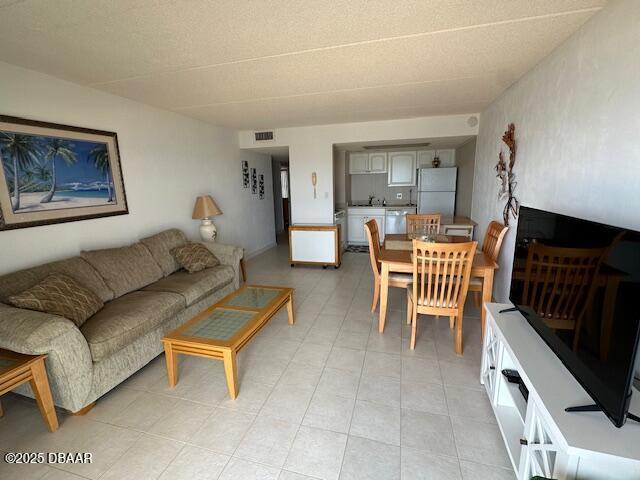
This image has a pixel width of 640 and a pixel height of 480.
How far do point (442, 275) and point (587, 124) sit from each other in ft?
4.17

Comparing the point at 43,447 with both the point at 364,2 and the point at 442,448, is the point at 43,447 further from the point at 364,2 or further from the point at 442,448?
the point at 364,2

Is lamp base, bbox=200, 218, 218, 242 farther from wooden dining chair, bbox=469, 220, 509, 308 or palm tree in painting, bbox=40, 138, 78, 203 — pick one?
wooden dining chair, bbox=469, 220, 509, 308

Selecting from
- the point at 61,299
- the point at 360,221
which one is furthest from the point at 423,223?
the point at 61,299

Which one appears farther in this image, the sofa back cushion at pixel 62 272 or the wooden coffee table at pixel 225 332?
the sofa back cushion at pixel 62 272

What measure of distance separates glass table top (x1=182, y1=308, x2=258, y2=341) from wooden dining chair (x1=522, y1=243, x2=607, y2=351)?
5.86 ft

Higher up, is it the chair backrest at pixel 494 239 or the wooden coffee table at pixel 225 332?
the chair backrest at pixel 494 239

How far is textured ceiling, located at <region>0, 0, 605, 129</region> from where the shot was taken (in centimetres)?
155

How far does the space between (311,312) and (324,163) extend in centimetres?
264

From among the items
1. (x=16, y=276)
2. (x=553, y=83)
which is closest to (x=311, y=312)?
(x=16, y=276)

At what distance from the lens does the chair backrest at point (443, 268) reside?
210cm

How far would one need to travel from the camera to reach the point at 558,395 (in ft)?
3.57

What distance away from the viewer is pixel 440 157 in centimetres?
584

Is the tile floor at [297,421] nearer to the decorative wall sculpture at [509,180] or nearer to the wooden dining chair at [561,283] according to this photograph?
the wooden dining chair at [561,283]

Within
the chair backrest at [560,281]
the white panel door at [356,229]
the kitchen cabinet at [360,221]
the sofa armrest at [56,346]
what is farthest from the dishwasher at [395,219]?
the sofa armrest at [56,346]
